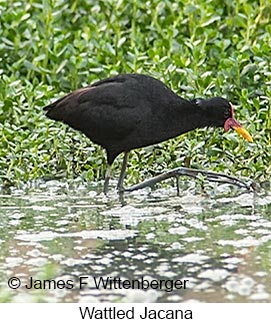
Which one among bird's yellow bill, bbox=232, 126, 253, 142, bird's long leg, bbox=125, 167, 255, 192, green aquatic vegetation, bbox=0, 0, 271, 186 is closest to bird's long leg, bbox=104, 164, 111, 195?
bird's long leg, bbox=125, 167, 255, 192

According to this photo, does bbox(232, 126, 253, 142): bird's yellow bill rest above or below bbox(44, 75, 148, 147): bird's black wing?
below

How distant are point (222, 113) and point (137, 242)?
6.08 ft

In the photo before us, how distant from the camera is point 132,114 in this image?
368 inches

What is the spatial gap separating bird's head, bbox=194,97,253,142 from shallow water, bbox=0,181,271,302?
1.49 feet

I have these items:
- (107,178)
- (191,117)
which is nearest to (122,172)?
(107,178)

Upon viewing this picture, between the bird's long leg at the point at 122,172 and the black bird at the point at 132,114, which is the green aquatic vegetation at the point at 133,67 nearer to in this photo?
the bird's long leg at the point at 122,172

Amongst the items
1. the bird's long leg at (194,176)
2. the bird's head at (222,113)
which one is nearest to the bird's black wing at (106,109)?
the bird's long leg at (194,176)

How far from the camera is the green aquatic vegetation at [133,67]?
10.1 metres

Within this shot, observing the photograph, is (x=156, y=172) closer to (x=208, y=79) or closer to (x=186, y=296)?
(x=208, y=79)

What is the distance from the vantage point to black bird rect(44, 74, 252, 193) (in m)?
9.37

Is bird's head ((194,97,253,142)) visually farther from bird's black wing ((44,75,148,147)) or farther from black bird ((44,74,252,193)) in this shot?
bird's black wing ((44,75,148,147))

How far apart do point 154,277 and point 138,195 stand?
7.55 ft

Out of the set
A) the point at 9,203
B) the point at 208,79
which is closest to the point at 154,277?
the point at 9,203

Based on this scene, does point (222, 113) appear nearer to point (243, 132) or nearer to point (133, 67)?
point (243, 132)
